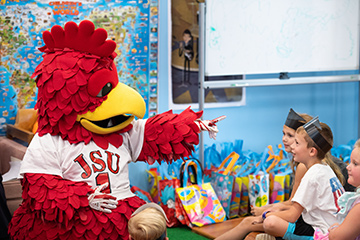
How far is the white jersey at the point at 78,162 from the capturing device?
2197 millimetres

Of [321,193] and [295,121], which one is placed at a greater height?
[295,121]

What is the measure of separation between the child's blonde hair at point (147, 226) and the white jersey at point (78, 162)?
0.58 m

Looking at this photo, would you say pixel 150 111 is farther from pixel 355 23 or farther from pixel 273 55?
pixel 355 23

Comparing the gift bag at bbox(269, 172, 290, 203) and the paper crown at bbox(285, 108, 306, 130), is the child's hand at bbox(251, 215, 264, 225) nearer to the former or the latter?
the paper crown at bbox(285, 108, 306, 130)

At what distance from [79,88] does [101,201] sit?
1.60ft

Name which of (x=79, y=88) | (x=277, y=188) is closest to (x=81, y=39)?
(x=79, y=88)

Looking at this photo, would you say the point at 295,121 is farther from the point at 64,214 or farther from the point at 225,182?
the point at 64,214

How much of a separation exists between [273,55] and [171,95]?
2.52ft

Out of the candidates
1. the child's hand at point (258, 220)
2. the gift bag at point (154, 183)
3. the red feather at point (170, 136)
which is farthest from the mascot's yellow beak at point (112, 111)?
the gift bag at point (154, 183)

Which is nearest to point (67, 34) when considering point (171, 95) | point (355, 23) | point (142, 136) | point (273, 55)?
point (142, 136)

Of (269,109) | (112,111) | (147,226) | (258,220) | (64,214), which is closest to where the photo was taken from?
(147,226)

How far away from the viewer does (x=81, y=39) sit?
2.22 meters

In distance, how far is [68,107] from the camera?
2.21 metres

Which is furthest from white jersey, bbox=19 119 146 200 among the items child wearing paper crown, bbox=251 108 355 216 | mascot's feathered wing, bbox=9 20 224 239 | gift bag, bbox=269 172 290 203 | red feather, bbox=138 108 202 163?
gift bag, bbox=269 172 290 203
